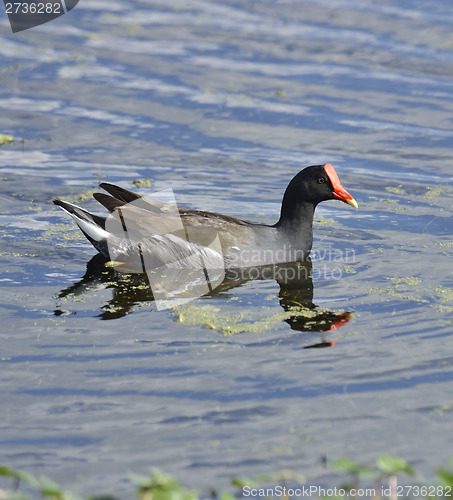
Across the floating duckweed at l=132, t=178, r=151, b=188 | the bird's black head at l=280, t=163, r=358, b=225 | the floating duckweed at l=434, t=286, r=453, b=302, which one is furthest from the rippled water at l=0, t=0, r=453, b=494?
the bird's black head at l=280, t=163, r=358, b=225

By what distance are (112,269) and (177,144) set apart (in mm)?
3329

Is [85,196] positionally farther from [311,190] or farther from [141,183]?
[311,190]

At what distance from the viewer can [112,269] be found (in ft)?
24.1

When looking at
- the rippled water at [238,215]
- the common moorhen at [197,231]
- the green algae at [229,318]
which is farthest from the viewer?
the common moorhen at [197,231]

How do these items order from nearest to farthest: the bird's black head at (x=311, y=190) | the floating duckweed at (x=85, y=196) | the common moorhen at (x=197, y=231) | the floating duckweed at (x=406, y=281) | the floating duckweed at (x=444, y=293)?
the floating duckweed at (x=444, y=293) → the floating duckweed at (x=406, y=281) → the common moorhen at (x=197, y=231) → the bird's black head at (x=311, y=190) → the floating duckweed at (x=85, y=196)

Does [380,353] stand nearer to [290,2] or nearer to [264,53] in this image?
[264,53]

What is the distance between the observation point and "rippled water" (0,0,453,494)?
4488mm

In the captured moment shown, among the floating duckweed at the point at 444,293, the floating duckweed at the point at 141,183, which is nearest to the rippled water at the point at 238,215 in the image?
the floating duckweed at the point at 444,293

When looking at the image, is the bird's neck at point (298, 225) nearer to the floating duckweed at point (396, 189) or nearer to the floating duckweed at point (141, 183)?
the floating duckweed at point (396, 189)

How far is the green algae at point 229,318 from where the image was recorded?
588cm

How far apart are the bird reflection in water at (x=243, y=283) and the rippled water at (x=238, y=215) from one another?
0.04 m

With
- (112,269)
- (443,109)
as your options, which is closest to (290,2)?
(443,109)

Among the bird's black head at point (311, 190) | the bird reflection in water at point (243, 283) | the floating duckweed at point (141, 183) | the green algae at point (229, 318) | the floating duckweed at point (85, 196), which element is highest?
the bird's black head at point (311, 190)

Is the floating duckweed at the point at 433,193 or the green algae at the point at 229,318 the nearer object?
the green algae at the point at 229,318
